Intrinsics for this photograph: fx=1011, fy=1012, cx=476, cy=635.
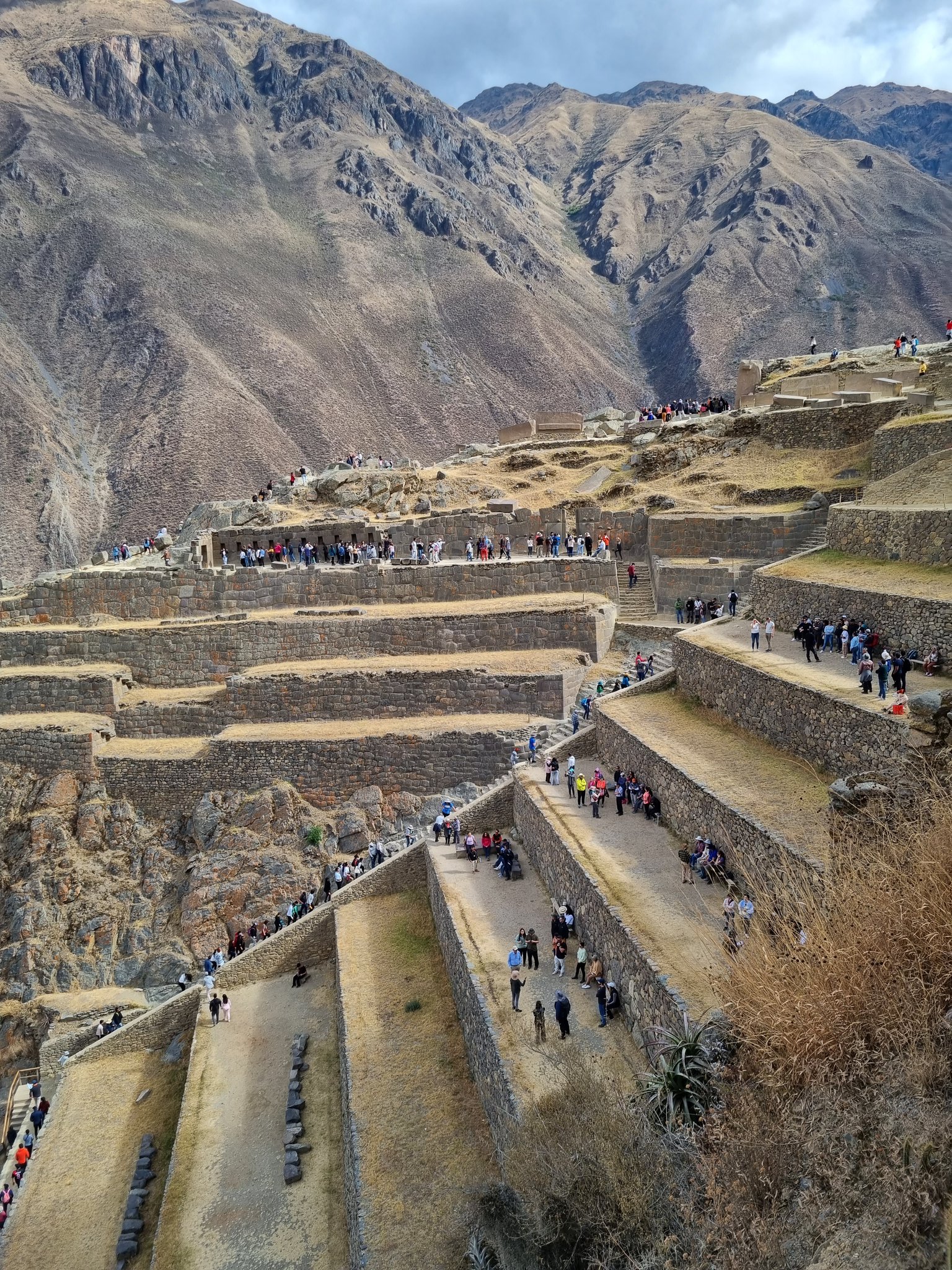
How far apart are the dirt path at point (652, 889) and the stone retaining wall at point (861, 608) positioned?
4.94 m

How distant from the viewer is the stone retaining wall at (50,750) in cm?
2573

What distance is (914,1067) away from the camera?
7.29 metres

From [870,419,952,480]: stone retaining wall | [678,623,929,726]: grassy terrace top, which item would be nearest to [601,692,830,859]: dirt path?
[678,623,929,726]: grassy terrace top

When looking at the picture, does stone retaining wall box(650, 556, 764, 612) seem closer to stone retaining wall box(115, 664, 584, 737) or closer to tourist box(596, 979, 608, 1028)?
stone retaining wall box(115, 664, 584, 737)

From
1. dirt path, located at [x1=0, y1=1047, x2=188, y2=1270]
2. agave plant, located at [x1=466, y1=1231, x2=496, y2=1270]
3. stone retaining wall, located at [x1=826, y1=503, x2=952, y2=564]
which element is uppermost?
stone retaining wall, located at [x1=826, y1=503, x2=952, y2=564]

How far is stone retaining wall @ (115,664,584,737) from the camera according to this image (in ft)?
78.3

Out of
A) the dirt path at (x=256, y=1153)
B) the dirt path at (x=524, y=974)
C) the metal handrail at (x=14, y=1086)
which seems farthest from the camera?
the metal handrail at (x=14, y=1086)

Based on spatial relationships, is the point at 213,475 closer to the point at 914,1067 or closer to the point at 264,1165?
the point at 264,1165

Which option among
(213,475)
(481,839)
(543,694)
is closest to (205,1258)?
(481,839)

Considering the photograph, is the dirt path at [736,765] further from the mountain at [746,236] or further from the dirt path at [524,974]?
the mountain at [746,236]

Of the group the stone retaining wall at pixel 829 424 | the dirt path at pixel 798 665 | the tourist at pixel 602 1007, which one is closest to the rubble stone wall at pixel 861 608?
the dirt path at pixel 798 665

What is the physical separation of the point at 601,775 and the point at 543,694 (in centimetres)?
585

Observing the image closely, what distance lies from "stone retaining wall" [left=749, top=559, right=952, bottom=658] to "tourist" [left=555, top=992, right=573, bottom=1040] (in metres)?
7.67

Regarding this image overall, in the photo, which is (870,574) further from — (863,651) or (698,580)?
(698,580)
